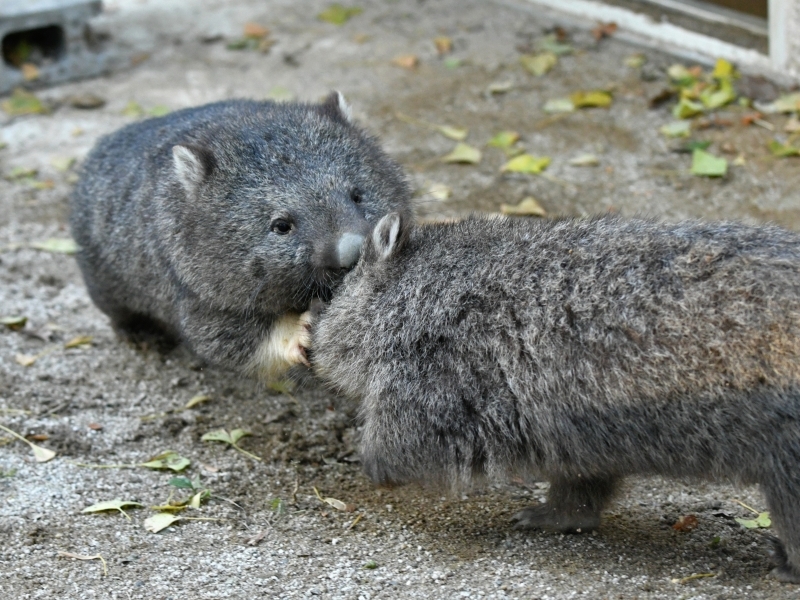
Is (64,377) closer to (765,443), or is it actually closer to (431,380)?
(431,380)

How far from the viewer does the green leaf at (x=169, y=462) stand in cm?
541

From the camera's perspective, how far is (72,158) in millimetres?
9039

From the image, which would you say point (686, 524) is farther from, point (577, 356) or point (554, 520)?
point (577, 356)

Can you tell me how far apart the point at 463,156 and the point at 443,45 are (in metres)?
2.23

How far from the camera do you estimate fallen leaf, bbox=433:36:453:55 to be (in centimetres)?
1018

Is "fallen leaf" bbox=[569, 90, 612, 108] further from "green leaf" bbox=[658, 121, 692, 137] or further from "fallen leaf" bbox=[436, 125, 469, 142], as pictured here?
"fallen leaf" bbox=[436, 125, 469, 142]

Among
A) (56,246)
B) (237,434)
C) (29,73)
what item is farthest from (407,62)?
(237,434)

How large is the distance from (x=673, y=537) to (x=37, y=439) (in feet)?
10.8

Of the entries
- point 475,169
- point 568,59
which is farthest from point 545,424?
point 568,59

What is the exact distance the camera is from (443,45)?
10.2 m

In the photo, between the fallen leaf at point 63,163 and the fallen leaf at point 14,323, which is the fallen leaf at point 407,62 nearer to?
the fallen leaf at point 63,163

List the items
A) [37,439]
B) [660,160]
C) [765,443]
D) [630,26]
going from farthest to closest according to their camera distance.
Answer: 1. [630,26]
2. [660,160]
3. [37,439]
4. [765,443]

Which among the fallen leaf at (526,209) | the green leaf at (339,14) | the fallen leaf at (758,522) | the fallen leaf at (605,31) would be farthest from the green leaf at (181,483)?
the green leaf at (339,14)

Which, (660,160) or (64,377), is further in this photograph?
(660,160)
